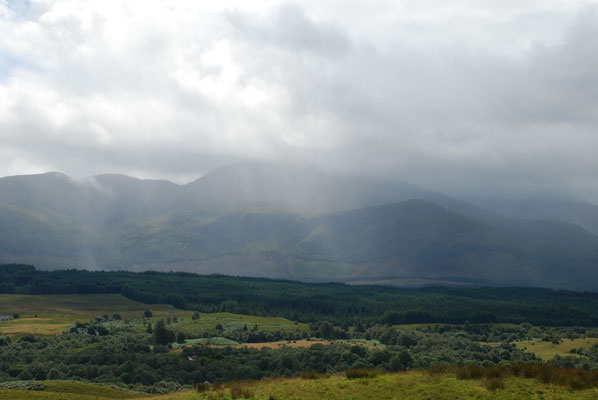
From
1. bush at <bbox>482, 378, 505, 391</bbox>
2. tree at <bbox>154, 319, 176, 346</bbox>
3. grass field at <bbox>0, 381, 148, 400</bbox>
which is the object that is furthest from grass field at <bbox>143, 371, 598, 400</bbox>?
tree at <bbox>154, 319, 176, 346</bbox>

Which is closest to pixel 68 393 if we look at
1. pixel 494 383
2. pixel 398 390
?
pixel 398 390

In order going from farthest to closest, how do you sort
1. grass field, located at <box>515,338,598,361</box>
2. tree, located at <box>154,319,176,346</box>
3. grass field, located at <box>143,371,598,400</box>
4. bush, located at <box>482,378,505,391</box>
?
1. grass field, located at <box>515,338,598,361</box>
2. tree, located at <box>154,319,176,346</box>
3. bush, located at <box>482,378,505,391</box>
4. grass field, located at <box>143,371,598,400</box>

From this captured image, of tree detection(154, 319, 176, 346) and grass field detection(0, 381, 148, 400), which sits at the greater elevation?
grass field detection(0, 381, 148, 400)

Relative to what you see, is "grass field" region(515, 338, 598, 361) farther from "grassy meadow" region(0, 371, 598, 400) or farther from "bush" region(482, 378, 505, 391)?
"bush" region(482, 378, 505, 391)

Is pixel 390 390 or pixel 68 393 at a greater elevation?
pixel 390 390

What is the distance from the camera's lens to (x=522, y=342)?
14700 centimetres

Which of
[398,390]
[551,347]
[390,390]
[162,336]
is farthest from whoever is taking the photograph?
[551,347]

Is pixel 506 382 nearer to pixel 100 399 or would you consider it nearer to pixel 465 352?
pixel 100 399

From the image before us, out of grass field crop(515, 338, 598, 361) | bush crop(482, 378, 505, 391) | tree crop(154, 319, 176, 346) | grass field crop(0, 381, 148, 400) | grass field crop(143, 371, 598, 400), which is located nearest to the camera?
grass field crop(143, 371, 598, 400)

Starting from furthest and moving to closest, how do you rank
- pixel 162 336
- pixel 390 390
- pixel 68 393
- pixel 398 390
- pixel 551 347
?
pixel 551 347
pixel 162 336
pixel 68 393
pixel 390 390
pixel 398 390

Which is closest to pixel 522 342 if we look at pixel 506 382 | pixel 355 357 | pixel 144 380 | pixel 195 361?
pixel 355 357

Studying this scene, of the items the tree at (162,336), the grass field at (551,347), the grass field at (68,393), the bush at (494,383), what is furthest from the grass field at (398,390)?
the grass field at (551,347)

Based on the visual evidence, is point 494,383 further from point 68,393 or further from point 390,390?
point 68,393

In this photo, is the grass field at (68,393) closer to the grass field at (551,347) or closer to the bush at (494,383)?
the bush at (494,383)
